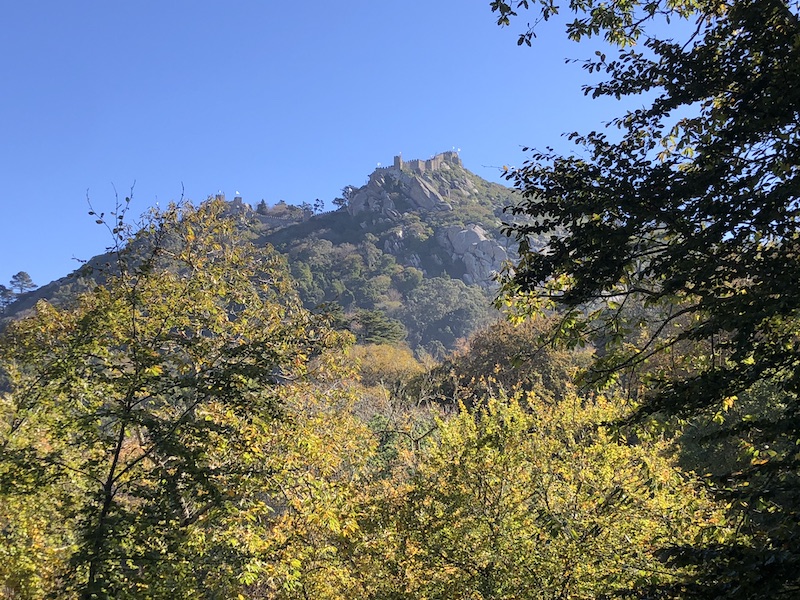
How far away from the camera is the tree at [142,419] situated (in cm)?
559

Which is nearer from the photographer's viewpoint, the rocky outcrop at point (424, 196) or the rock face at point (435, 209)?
the rock face at point (435, 209)

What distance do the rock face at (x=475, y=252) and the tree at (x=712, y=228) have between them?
292ft

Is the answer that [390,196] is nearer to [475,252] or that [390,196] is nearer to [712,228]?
[475,252]

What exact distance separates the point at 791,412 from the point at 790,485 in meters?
0.47

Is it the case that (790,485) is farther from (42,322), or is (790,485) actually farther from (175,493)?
(42,322)

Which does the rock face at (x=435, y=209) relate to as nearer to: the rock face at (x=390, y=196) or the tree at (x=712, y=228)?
the rock face at (x=390, y=196)

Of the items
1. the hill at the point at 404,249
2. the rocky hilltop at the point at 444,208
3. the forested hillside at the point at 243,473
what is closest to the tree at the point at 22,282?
the hill at the point at 404,249

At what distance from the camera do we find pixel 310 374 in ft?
27.6

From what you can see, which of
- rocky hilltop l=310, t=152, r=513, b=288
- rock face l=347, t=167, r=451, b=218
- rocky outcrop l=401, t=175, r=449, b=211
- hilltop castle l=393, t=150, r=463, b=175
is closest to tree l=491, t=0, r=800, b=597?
rocky hilltop l=310, t=152, r=513, b=288

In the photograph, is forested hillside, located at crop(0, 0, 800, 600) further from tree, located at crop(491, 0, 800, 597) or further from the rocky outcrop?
the rocky outcrop

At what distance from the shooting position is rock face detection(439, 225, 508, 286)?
9538 centimetres

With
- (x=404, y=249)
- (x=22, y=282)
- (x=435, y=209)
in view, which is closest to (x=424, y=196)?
(x=435, y=209)

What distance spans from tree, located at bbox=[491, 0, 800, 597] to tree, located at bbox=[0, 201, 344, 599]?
3667mm

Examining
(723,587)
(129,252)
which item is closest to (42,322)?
(129,252)
